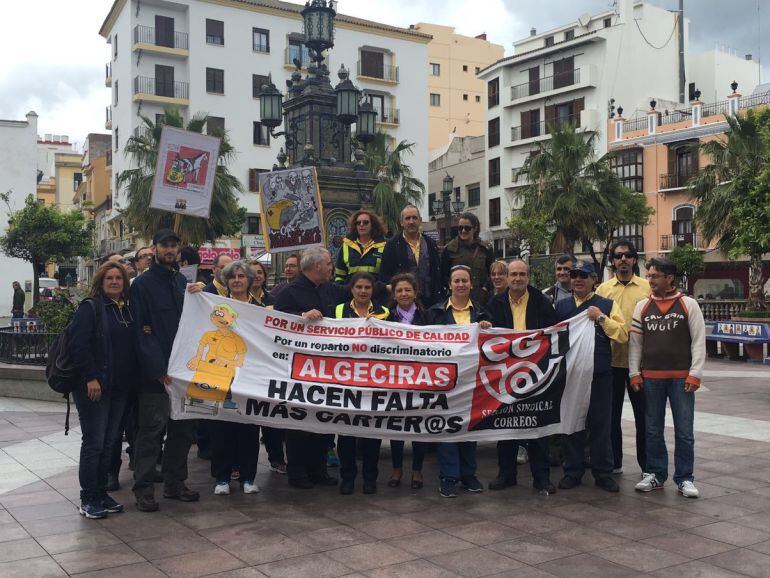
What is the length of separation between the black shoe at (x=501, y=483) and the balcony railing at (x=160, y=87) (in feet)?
141

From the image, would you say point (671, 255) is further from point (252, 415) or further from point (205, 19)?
point (252, 415)

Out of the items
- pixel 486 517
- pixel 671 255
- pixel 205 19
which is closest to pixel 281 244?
pixel 486 517

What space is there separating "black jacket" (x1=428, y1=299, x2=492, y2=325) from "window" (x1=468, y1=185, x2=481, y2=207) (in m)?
50.6

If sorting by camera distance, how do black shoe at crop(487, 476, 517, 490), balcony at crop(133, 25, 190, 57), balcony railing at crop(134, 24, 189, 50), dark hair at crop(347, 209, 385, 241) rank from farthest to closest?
balcony railing at crop(134, 24, 189, 50) → balcony at crop(133, 25, 190, 57) → dark hair at crop(347, 209, 385, 241) → black shoe at crop(487, 476, 517, 490)

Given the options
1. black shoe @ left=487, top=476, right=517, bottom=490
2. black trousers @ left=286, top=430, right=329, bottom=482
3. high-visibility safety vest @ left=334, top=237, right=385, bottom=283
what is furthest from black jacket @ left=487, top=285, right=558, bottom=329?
black trousers @ left=286, top=430, right=329, bottom=482

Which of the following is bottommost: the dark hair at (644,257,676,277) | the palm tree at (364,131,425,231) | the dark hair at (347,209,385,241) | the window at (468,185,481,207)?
the dark hair at (644,257,676,277)

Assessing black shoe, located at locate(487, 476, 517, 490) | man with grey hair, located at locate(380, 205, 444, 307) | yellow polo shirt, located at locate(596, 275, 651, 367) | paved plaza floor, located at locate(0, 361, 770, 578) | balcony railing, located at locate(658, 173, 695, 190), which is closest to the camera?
paved plaza floor, located at locate(0, 361, 770, 578)

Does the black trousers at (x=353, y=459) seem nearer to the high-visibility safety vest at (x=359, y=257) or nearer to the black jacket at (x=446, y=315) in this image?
the black jacket at (x=446, y=315)

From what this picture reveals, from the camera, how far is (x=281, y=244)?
1016 cm

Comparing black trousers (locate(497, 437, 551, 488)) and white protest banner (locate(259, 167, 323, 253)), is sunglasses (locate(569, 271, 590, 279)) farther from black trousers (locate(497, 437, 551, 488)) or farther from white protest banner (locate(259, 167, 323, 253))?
white protest banner (locate(259, 167, 323, 253))

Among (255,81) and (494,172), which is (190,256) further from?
(494,172)

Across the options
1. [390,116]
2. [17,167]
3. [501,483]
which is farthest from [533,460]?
[17,167]

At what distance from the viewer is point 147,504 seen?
6.06 metres

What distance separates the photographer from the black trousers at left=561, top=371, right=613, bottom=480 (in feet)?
22.2
